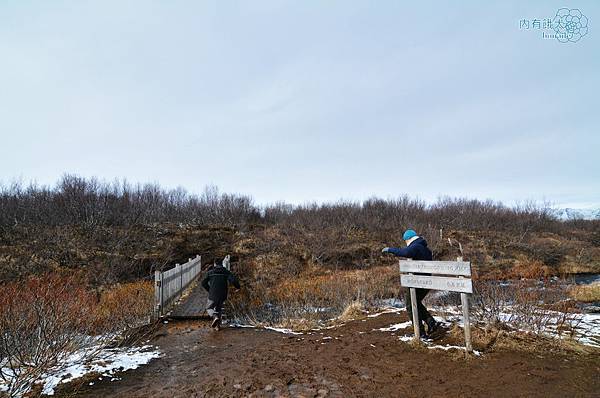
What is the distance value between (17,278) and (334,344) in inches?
825

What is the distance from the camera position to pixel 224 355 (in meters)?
6.09

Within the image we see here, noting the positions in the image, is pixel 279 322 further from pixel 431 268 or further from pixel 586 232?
pixel 586 232

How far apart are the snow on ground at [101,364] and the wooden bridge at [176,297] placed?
273 centimetres

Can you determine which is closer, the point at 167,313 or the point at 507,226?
the point at 167,313

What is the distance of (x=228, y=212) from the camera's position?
3872 cm

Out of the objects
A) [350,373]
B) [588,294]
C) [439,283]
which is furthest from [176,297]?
[588,294]

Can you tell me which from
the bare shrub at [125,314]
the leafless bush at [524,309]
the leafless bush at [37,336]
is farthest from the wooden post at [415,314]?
the bare shrub at [125,314]

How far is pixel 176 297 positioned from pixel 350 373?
28.1 ft

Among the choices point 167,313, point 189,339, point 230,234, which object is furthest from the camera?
point 230,234

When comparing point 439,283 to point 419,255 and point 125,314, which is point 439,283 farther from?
point 125,314


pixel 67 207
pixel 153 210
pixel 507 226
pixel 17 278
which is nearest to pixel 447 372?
pixel 17 278

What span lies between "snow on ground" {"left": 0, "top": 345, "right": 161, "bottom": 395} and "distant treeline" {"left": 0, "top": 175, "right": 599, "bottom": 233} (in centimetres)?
2566

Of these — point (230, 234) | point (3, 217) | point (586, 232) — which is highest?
point (3, 217)

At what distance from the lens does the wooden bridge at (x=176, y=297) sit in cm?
942
